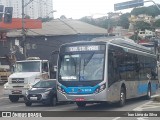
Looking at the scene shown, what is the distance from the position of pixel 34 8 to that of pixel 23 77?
1113 inches

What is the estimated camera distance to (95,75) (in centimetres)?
1900

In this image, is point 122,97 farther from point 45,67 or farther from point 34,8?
point 34,8

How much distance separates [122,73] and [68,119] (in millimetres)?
5964

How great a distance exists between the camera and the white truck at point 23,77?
27531mm

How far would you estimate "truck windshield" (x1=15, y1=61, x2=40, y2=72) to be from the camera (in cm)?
2850

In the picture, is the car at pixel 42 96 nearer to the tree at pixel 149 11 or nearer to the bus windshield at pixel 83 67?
the bus windshield at pixel 83 67

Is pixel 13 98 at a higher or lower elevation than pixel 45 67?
lower

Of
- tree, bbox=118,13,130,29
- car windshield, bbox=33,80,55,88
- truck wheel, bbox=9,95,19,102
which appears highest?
tree, bbox=118,13,130,29

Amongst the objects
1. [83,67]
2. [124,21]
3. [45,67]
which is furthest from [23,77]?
[124,21]

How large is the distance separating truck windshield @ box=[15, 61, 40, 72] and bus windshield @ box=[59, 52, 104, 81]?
886 centimetres

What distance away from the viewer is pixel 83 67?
19.2m

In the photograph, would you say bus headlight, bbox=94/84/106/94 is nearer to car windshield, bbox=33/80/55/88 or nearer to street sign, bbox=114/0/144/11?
car windshield, bbox=33/80/55/88

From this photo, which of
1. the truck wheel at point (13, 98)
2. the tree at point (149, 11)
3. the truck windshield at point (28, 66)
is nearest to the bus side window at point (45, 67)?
the truck windshield at point (28, 66)

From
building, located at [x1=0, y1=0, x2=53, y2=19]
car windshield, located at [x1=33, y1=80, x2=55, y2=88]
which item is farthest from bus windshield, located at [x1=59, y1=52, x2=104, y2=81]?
building, located at [x1=0, y1=0, x2=53, y2=19]
